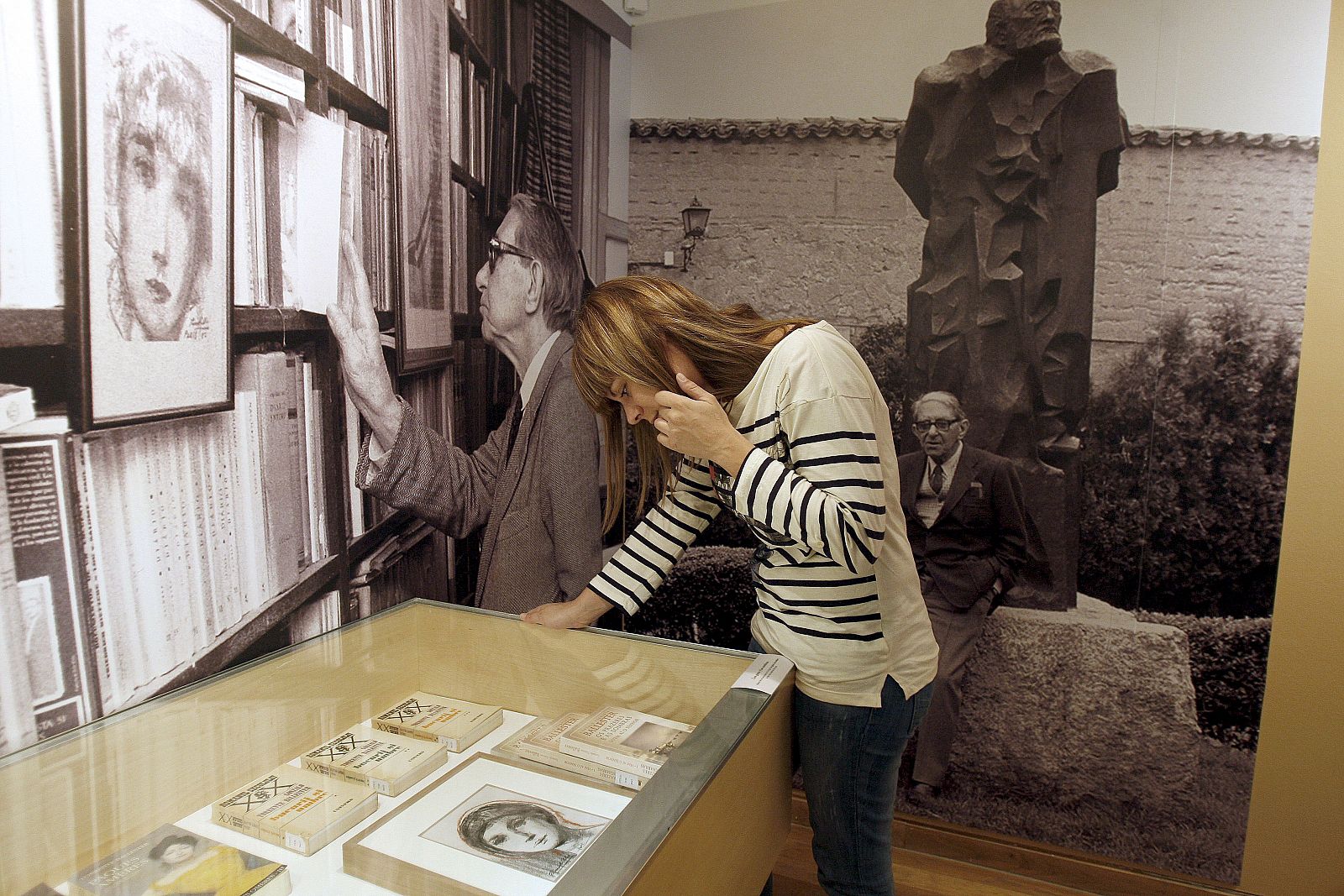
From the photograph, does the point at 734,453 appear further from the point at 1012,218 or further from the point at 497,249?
the point at 1012,218

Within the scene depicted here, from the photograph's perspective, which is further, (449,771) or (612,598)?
(612,598)

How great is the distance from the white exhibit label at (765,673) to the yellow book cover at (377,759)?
493 millimetres

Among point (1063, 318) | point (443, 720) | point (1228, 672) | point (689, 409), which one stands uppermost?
point (1063, 318)

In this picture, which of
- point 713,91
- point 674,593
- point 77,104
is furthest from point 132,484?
point 713,91

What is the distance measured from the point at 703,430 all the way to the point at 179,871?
91 cm

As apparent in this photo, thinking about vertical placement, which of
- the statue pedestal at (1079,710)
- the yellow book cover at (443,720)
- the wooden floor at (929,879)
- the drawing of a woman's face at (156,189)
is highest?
the drawing of a woman's face at (156,189)

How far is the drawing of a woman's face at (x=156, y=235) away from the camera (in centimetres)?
118

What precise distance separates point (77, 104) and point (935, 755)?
2.68 m

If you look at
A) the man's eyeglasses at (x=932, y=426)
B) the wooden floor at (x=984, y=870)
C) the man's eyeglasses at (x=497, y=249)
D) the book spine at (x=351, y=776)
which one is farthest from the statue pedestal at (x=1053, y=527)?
the book spine at (x=351, y=776)

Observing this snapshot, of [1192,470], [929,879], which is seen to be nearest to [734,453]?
[1192,470]

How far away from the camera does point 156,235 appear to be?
1235 millimetres

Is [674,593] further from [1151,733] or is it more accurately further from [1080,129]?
[1080,129]

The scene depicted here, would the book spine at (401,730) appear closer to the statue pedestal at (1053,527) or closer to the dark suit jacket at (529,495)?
the dark suit jacket at (529,495)

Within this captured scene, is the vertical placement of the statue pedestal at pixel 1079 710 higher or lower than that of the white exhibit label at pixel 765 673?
lower
